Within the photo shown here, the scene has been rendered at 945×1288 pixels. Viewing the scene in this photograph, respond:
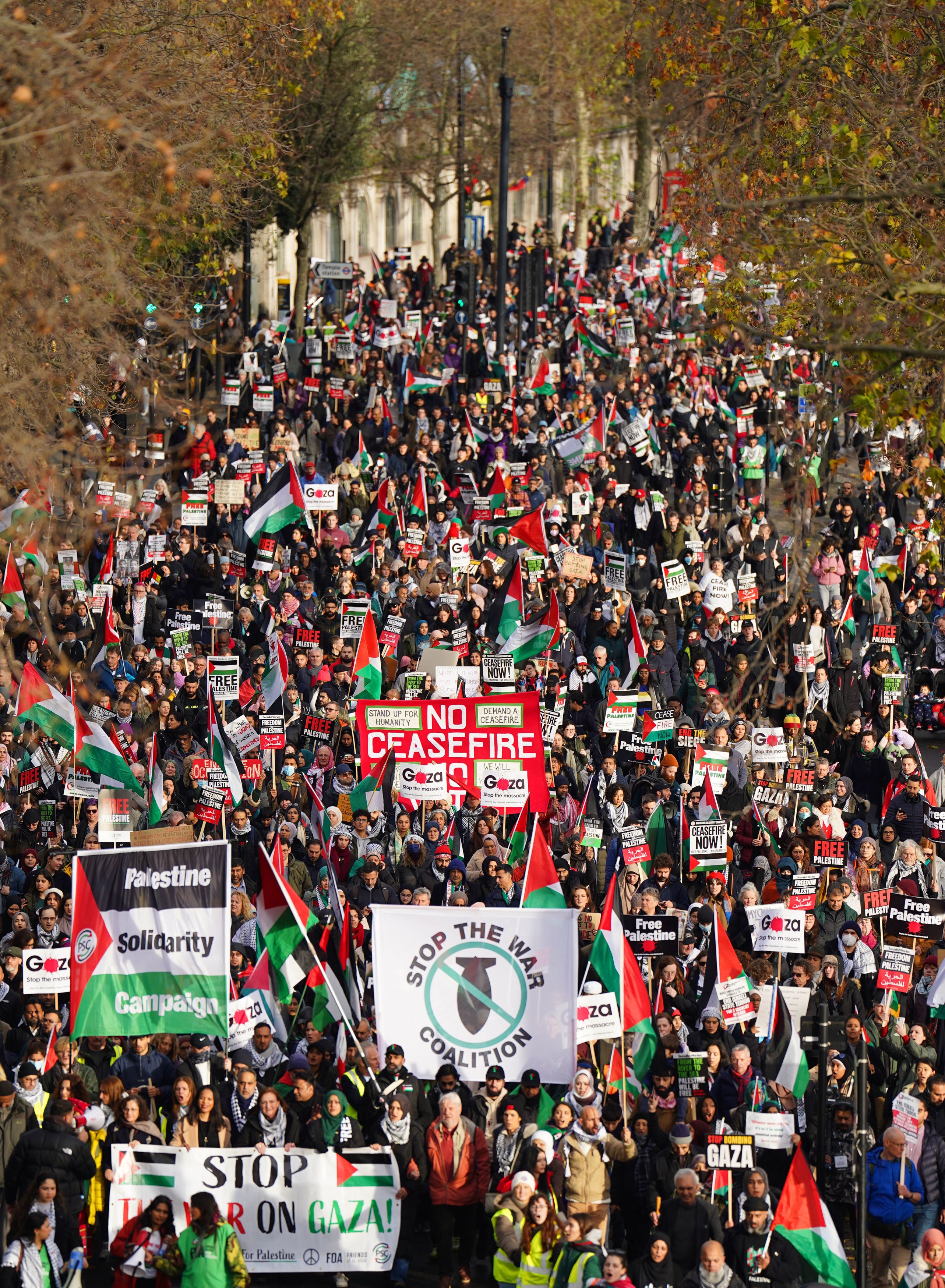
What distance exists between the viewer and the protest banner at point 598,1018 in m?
11.3

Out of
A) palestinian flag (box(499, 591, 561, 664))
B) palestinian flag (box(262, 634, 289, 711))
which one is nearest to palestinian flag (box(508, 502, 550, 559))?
palestinian flag (box(499, 591, 561, 664))

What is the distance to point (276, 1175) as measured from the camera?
1063 cm

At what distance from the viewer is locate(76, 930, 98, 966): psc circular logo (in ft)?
36.8

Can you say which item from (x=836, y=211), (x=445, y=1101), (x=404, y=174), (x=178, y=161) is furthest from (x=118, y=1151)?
(x=404, y=174)

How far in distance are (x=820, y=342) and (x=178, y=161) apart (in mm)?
5142

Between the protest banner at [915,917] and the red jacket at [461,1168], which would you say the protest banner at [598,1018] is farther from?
the protest banner at [915,917]

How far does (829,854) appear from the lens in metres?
14.2

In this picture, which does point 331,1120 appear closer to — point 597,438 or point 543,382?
point 597,438

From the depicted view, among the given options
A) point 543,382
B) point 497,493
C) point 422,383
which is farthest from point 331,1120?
point 543,382

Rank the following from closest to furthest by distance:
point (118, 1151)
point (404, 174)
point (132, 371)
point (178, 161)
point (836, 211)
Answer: point (118, 1151), point (178, 161), point (836, 211), point (132, 371), point (404, 174)

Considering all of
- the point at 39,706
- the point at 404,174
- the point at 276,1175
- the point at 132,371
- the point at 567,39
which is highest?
the point at 567,39

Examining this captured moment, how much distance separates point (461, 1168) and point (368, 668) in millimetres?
7066

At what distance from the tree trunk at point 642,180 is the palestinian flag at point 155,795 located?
38.8 meters

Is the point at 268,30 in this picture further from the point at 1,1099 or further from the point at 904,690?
the point at 1,1099
